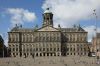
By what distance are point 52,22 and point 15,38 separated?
1926cm

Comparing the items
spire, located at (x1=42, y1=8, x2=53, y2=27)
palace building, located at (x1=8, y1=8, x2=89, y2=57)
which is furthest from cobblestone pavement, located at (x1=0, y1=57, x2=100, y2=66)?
spire, located at (x1=42, y1=8, x2=53, y2=27)

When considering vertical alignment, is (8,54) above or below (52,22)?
below

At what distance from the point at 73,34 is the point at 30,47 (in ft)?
70.4

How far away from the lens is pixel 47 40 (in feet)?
530

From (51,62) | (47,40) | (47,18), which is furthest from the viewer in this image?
(47,18)

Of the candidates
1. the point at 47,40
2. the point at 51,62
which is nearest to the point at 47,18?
the point at 47,40

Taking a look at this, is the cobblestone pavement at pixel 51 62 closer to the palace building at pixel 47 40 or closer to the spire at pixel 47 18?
the palace building at pixel 47 40

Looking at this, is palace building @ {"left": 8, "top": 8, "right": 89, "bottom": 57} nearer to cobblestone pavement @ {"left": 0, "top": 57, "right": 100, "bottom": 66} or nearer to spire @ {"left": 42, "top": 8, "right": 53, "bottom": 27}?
spire @ {"left": 42, "top": 8, "right": 53, "bottom": 27}

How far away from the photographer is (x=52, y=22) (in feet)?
541

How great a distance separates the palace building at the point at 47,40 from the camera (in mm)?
160750

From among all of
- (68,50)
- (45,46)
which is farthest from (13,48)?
(68,50)

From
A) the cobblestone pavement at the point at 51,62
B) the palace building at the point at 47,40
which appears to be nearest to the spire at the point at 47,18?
the palace building at the point at 47,40

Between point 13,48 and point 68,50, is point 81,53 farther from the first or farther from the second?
point 13,48

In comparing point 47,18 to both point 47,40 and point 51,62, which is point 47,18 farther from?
point 51,62
